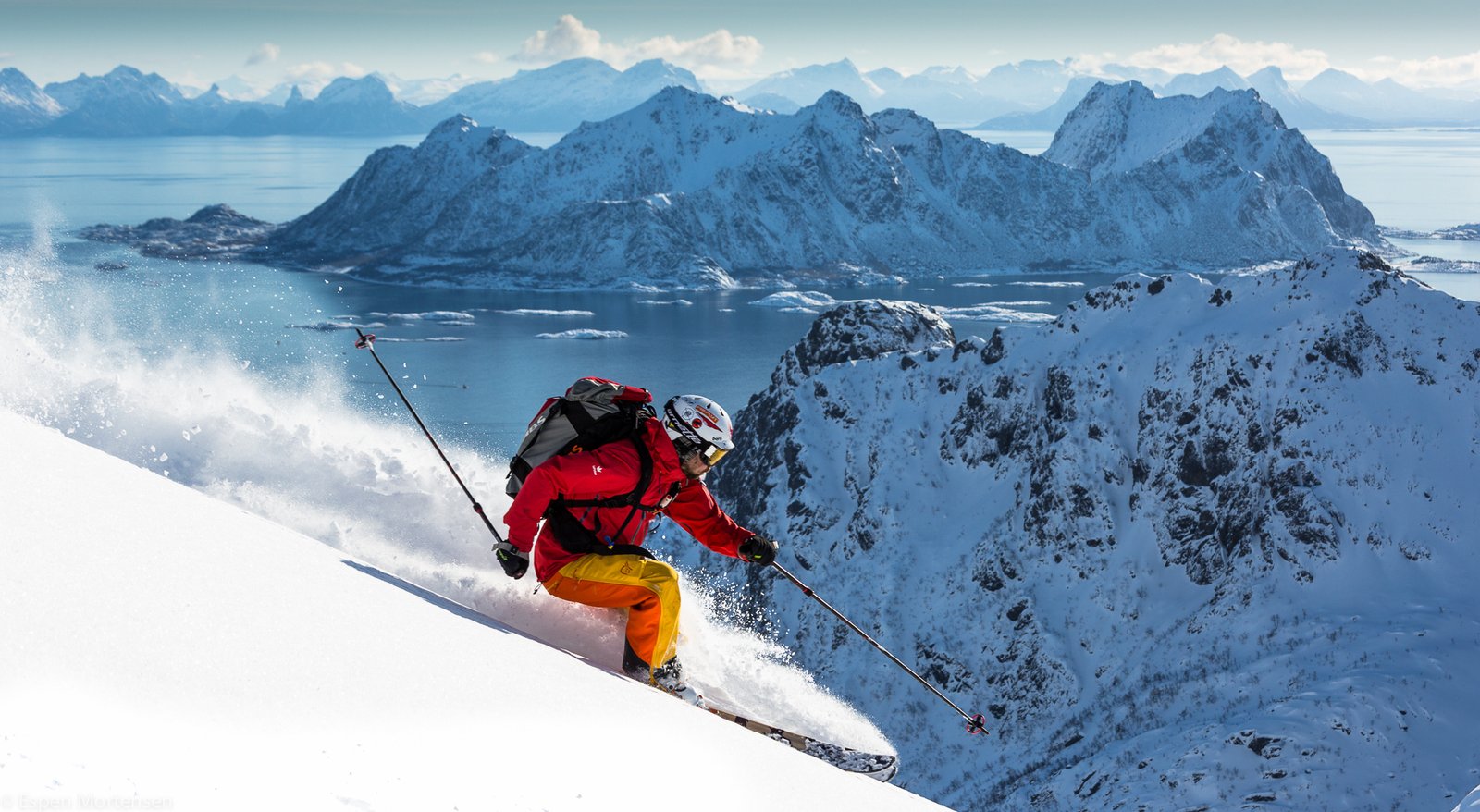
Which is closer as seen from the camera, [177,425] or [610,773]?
[610,773]

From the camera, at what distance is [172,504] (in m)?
6.87

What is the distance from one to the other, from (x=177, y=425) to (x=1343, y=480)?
7189 cm

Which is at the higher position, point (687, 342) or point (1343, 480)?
point (1343, 480)

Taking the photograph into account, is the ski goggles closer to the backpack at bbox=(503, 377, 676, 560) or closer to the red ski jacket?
the red ski jacket

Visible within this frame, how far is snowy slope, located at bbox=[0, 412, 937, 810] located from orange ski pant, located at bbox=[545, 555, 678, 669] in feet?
2.80

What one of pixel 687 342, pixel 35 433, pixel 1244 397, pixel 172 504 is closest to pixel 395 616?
pixel 172 504

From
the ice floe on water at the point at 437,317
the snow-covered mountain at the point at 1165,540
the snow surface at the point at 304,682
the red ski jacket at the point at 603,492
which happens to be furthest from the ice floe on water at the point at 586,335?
the red ski jacket at the point at 603,492

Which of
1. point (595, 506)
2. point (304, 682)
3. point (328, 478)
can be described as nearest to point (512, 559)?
point (595, 506)

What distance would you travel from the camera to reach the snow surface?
13.5ft

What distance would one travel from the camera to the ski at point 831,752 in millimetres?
8594

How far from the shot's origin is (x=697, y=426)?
8.45 m

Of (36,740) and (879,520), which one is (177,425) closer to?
(36,740)

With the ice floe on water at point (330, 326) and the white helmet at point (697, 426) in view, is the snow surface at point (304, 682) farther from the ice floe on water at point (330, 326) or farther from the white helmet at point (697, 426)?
the ice floe on water at point (330, 326)

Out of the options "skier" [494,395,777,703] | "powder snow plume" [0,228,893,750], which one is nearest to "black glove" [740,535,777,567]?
"skier" [494,395,777,703]
